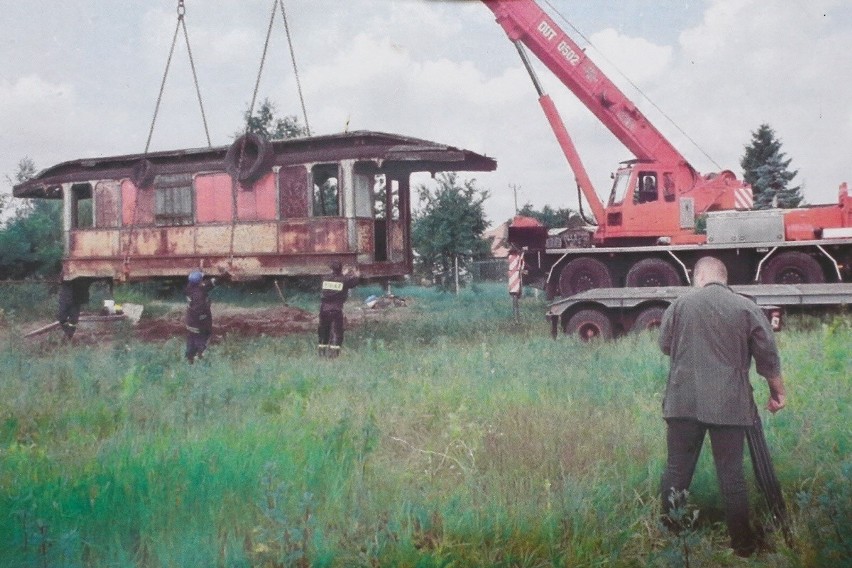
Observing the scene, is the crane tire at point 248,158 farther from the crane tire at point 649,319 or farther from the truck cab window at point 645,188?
the crane tire at point 649,319

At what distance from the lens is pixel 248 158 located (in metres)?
12.8

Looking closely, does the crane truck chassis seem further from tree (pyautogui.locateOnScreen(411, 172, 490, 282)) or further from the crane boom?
tree (pyautogui.locateOnScreen(411, 172, 490, 282))

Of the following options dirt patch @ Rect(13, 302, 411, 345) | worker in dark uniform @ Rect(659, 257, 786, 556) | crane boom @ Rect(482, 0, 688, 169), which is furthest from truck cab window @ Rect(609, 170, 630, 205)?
worker in dark uniform @ Rect(659, 257, 786, 556)

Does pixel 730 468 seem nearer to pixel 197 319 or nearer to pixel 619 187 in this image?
pixel 197 319

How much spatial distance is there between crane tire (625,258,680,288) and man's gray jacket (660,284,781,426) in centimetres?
903

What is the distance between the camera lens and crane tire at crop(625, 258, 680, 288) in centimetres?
1316

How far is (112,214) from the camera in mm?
14078

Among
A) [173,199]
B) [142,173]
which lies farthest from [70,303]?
[173,199]

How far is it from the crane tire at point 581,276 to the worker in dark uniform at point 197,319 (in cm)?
622

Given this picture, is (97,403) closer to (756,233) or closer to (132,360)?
(132,360)

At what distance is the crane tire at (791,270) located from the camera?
12.1m

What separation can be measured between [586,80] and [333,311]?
6.44 m

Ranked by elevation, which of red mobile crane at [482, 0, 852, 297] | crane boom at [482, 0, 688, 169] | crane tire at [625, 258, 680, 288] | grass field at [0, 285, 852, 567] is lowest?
grass field at [0, 285, 852, 567]

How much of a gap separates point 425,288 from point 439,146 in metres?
19.5
